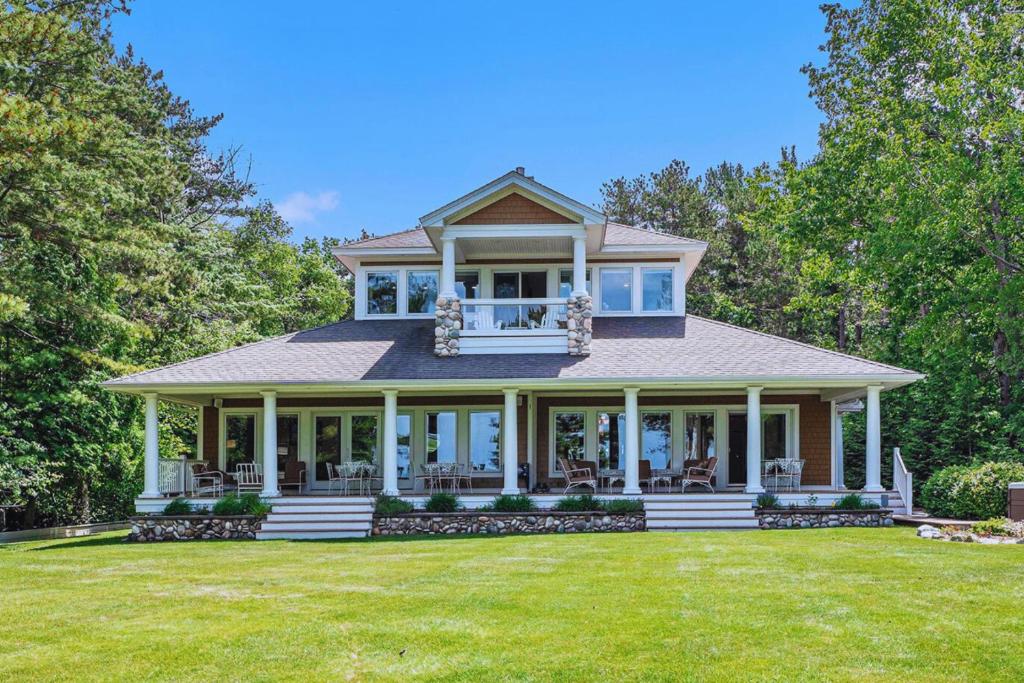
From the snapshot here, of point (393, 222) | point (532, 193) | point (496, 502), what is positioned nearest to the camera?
point (496, 502)

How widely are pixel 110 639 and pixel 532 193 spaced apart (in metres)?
13.8

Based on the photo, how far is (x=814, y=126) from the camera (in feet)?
117

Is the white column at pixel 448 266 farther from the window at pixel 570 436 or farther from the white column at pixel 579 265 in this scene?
the window at pixel 570 436

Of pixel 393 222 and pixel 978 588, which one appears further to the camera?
pixel 393 222

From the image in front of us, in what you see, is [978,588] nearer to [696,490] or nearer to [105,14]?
[696,490]

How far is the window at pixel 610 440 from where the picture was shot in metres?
20.9

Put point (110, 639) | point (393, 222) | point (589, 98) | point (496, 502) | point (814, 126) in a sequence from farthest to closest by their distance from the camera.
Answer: point (393, 222), point (814, 126), point (589, 98), point (496, 502), point (110, 639)

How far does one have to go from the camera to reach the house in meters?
18.4

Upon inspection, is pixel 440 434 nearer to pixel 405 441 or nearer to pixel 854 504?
pixel 405 441

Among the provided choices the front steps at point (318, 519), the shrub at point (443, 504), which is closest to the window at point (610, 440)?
the shrub at point (443, 504)

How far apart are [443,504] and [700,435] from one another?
6.63 m

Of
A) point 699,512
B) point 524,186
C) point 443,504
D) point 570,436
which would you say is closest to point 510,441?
point 443,504

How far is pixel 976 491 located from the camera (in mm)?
17594

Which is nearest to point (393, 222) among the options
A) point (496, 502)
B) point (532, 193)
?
point (532, 193)
